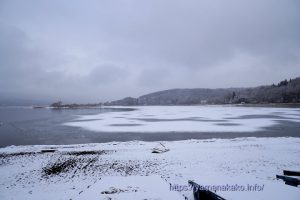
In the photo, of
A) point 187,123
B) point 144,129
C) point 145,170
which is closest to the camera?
point 145,170

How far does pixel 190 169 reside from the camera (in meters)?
10.9

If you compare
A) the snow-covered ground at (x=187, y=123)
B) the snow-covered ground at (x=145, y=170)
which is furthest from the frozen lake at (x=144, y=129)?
the snow-covered ground at (x=145, y=170)

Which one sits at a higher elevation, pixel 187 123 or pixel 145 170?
pixel 187 123

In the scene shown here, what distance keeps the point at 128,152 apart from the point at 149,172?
451 centimetres

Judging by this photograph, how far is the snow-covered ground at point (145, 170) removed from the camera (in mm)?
8281

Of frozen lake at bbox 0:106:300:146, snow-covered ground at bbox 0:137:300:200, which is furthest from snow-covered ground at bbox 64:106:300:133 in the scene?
snow-covered ground at bbox 0:137:300:200

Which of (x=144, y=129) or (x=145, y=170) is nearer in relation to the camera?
(x=145, y=170)

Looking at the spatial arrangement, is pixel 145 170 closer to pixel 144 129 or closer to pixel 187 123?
pixel 144 129

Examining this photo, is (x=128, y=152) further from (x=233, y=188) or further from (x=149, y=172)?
(x=233, y=188)

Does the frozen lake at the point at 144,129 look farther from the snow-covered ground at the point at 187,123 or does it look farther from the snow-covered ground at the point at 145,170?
the snow-covered ground at the point at 145,170

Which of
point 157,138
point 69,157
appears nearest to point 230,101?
point 157,138

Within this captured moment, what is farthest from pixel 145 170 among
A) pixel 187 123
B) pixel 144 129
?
pixel 187 123

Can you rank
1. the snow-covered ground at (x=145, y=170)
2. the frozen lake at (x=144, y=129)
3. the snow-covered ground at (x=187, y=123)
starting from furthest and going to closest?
the snow-covered ground at (x=187, y=123)
the frozen lake at (x=144, y=129)
the snow-covered ground at (x=145, y=170)

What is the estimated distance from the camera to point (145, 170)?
11.1 m
